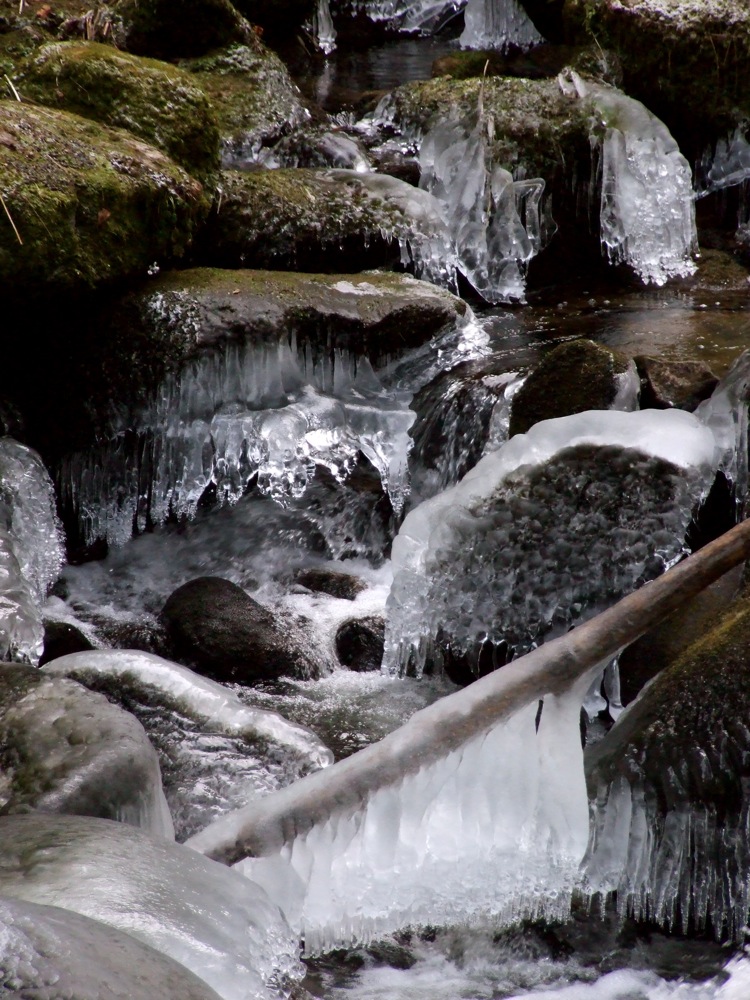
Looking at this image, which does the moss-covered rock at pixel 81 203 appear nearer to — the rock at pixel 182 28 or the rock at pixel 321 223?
the rock at pixel 321 223

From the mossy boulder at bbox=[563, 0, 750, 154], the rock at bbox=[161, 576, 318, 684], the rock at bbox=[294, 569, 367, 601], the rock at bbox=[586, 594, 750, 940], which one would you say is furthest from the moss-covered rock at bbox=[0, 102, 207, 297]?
the mossy boulder at bbox=[563, 0, 750, 154]

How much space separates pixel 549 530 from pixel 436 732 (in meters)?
1.85

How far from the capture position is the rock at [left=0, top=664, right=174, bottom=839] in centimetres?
242

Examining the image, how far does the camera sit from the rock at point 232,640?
173 inches

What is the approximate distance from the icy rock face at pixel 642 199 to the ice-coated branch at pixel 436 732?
203 inches

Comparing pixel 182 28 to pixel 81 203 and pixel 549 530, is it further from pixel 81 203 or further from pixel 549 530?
pixel 549 530

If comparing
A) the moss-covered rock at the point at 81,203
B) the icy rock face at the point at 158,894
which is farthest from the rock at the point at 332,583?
the icy rock face at the point at 158,894

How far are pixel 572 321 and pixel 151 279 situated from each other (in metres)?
2.76

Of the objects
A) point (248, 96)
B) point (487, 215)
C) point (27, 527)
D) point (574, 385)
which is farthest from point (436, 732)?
point (248, 96)

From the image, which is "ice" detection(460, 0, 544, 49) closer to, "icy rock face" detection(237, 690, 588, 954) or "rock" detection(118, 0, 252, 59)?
"rock" detection(118, 0, 252, 59)

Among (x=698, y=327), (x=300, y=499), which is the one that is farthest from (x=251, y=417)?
(x=698, y=327)

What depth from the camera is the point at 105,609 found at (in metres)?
5.13

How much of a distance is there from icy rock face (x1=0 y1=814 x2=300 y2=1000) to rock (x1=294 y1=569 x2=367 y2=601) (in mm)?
2921

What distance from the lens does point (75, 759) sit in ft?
8.27
